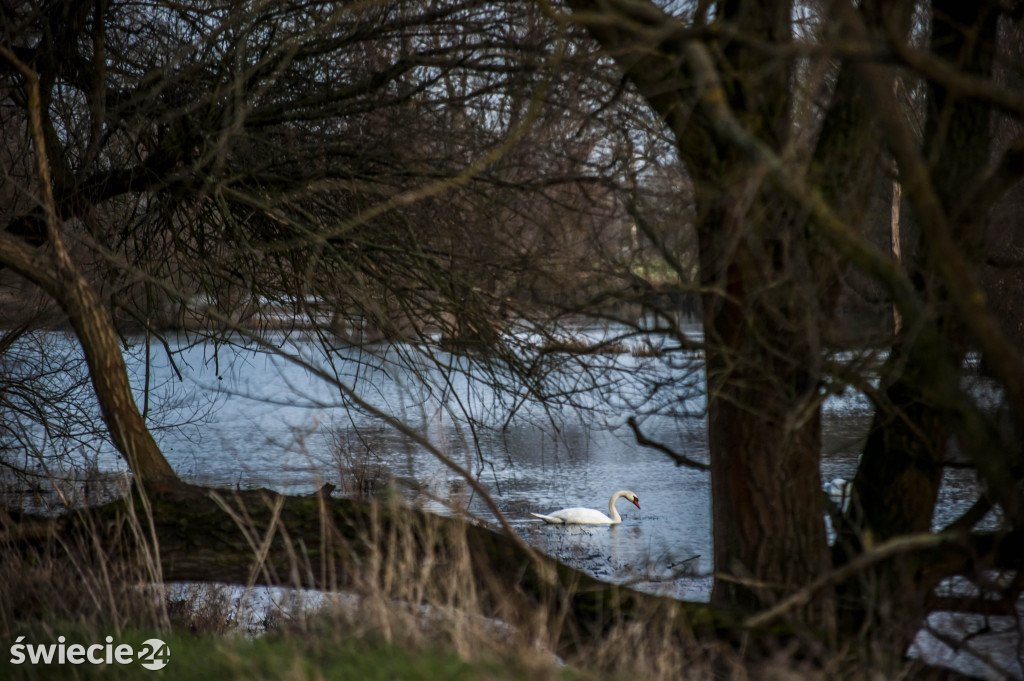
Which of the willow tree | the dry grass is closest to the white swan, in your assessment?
the dry grass

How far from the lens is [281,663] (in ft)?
11.2

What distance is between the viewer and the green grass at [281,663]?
10.5ft

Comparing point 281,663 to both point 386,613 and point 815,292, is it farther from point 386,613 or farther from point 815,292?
point 815,292

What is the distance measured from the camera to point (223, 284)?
7.23 metres

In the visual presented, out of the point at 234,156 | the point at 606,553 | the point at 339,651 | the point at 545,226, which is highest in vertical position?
the point at 234,156

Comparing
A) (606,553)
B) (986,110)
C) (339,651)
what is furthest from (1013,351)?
(606,553)

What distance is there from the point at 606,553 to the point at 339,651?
19.4ft

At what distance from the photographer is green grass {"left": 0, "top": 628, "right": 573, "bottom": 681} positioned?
3.21 meters

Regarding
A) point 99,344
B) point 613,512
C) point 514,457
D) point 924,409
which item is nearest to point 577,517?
point 613,512

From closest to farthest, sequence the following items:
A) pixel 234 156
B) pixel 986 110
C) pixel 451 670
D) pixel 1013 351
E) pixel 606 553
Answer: pixel 451 670
pixel 1013 351
pixel 986 110
pixel 234 156
pixel 606 553

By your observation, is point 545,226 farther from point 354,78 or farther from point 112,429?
point 112,429

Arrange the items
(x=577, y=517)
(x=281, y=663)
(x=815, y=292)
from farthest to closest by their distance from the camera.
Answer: (x=577, y=517), (x=815, y=292), (x=281, y=663)

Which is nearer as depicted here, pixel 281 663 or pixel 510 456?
pixel 281 663

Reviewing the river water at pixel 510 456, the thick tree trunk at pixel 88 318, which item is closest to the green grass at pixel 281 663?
the thick tree trunk at pixel 88 318
